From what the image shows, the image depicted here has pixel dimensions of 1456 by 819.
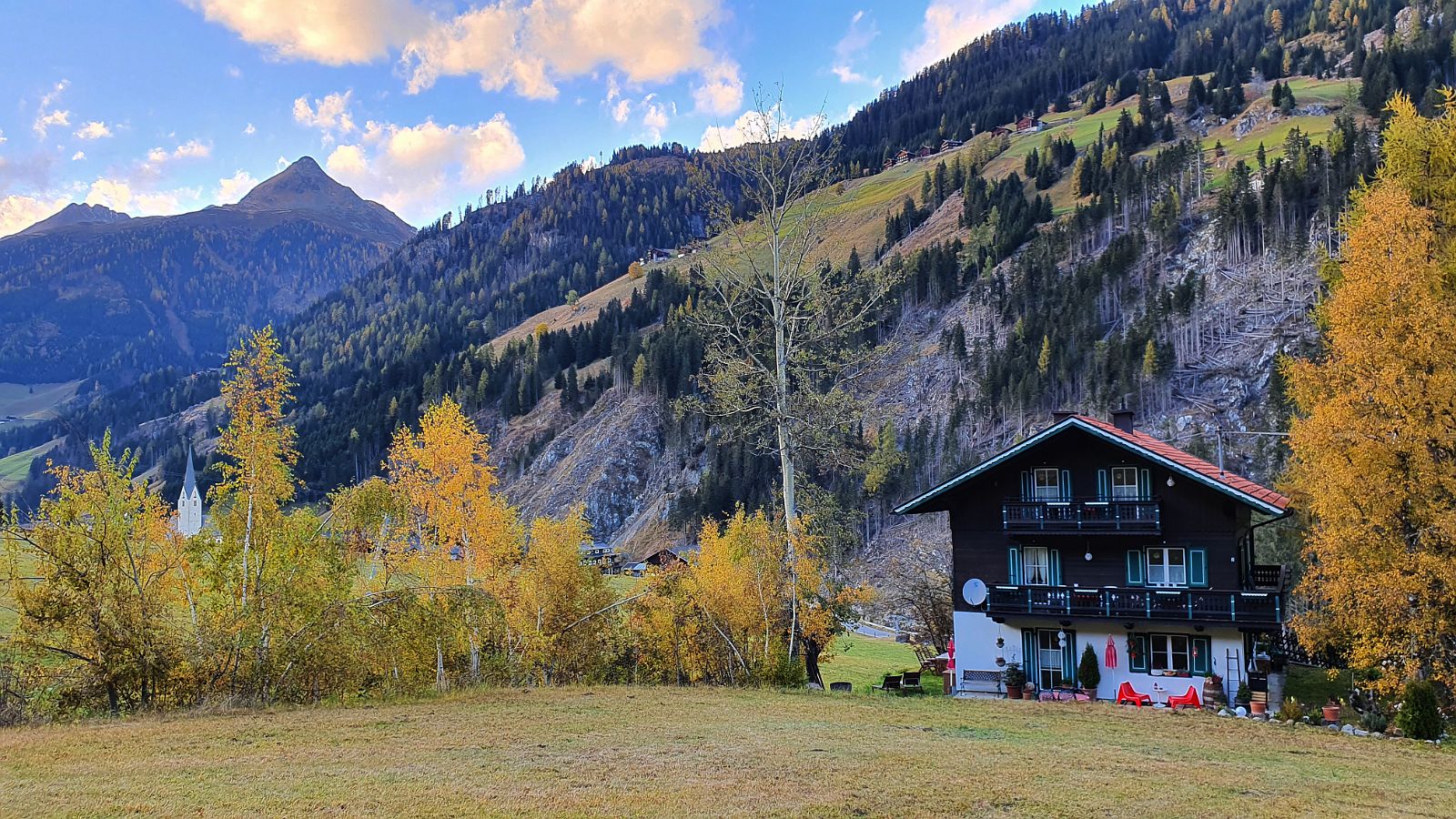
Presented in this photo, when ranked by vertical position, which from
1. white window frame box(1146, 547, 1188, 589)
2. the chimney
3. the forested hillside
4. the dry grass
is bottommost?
the dry grass

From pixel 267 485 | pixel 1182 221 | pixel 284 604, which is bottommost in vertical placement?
pixel 284 604

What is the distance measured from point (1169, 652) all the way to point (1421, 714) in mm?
7813

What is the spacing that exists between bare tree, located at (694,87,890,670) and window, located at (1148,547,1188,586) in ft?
30.6

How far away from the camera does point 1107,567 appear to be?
25766 mm

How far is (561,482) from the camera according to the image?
4173 inches

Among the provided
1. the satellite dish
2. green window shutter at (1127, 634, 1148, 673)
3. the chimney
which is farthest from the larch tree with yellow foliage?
the satellite dish

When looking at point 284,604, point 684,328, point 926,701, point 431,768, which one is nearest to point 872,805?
point 431,768

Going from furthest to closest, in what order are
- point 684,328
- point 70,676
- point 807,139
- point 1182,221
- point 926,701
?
point 684,328
point 1182,221
point 807,139
point 926,701
point 70,676

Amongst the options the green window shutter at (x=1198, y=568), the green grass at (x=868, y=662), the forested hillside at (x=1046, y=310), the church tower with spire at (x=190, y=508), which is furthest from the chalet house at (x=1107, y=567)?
the church tower with spire at (x=190, y=508)

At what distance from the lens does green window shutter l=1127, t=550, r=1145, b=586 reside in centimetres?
2541

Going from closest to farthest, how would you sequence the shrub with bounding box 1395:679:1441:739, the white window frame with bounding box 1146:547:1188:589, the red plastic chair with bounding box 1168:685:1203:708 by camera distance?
1. the shrub with bounding box 1395:679:1441:739
2. the red plastic chair with bounding box 1168:685:1203:708
3. the white window frame with bounding box 1146:547:1188:589

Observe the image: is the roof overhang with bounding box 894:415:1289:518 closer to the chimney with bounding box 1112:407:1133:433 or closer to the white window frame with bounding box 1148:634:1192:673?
the chimney with bounding box 1112:407:1133:433

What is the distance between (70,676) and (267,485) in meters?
4.64

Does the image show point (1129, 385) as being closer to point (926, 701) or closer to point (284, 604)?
point (926, 701)
